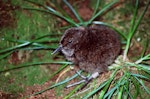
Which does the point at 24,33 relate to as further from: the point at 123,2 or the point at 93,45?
the point at 123,2

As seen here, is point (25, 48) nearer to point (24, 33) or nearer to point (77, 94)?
point (24, 33)

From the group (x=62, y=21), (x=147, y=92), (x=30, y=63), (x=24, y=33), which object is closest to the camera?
(x=147, y=92)

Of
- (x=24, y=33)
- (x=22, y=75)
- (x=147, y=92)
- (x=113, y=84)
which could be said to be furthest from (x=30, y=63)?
(x=147, y=92)

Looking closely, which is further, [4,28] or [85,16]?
[85,16]


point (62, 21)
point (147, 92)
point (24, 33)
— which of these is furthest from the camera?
point (62, 21)

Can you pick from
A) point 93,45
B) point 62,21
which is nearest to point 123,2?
point 62,21

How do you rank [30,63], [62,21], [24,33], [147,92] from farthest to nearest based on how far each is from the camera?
[62,21]
[24,33]
[30,63]
[147,92]

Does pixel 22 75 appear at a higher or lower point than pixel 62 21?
lower

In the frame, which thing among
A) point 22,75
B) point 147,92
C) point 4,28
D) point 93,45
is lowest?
point 147,92

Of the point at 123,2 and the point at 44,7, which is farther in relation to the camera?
the point at 123,2
